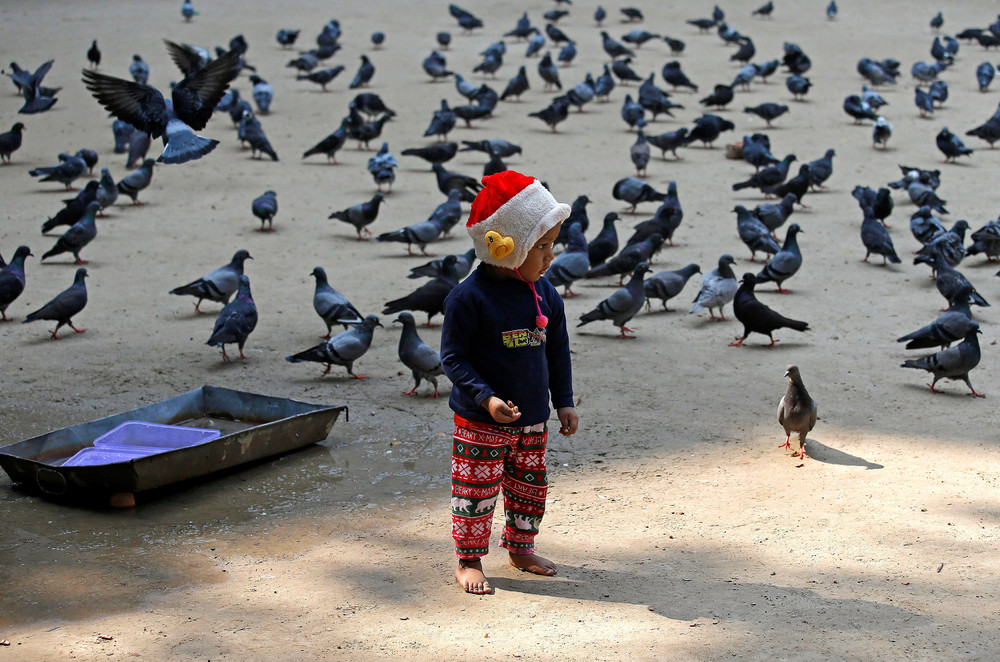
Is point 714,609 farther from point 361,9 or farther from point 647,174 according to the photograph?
point 361,9

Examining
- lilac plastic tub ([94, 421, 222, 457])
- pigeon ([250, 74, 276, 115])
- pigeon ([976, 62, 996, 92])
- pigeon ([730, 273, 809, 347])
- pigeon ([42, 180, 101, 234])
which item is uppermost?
pigeon ([976, 62, 996, 92])

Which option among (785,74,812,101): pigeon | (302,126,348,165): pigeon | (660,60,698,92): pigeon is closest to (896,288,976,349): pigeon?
(302,126,348,165): pigeon

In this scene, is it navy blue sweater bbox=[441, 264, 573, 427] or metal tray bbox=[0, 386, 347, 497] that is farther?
metal tray bbox=[0, 386, 347, 497]

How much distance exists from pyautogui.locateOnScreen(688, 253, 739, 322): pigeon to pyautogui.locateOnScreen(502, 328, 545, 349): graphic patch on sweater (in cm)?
534

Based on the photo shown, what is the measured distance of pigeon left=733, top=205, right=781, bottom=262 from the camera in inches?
430

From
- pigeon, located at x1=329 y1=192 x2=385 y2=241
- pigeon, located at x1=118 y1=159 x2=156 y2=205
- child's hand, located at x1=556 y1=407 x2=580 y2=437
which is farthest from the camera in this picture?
pigeon, located at x1=118 y1=159 x2=156 y2=205

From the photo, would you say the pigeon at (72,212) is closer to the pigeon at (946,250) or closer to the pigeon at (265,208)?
the pigeon at (265,208)

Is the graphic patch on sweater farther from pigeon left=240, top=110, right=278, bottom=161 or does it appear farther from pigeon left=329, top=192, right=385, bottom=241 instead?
pigeon left=240, top=110, right=278, bottom=161

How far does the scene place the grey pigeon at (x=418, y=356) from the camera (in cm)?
709

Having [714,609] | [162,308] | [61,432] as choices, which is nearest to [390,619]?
[714,609]

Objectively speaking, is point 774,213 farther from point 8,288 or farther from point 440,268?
point 8,288

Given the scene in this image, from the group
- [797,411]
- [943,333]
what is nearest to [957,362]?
[943,333]

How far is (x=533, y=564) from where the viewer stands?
166 inches

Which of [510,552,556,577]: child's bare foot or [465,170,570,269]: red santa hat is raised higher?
[465,170,570,269]: red santa hat
